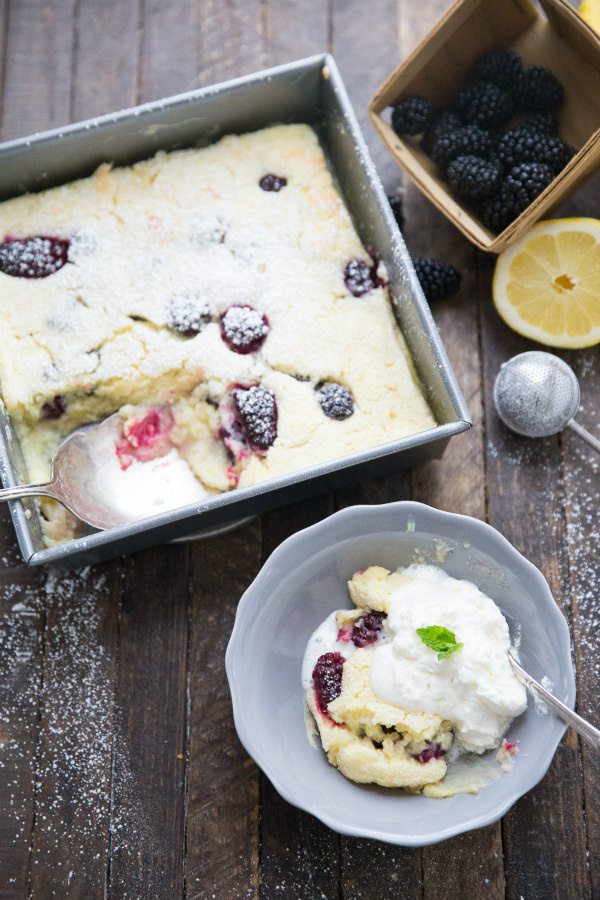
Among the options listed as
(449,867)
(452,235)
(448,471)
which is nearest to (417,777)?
(449,867)

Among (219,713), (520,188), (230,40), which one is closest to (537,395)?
(520,188)

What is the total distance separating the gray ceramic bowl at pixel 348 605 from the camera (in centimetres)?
187

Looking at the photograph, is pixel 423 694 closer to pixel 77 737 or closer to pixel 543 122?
pixel 77 737

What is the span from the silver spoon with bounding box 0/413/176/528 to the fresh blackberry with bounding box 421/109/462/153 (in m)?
1.10

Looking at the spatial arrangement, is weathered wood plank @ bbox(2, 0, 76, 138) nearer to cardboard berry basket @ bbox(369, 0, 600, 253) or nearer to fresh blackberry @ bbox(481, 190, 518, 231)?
cardboard berry basket @ bbox(369, 0, 600, 253)

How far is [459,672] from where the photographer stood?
6.14ft

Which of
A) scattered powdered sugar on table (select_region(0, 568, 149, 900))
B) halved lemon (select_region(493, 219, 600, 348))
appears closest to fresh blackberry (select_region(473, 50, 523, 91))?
halved lemon (select_region(493, 219, 600, 348))

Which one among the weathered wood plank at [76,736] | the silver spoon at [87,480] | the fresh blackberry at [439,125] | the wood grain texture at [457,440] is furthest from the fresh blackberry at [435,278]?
the weathered wood plank at [76,736]

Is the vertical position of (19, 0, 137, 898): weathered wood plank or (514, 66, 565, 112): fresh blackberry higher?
(514, 66, 565, 112): fresh blackberry

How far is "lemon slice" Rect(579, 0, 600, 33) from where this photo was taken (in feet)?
7.35

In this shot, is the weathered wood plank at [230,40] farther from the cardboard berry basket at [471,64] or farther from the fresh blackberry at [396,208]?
the fresh blackberry at [396,208]

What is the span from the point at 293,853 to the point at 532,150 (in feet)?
6.05

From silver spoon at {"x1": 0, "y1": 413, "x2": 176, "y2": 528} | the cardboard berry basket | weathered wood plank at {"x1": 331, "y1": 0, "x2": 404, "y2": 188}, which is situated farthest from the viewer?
weathered wood plank at {"x1": 331, "y1": 0, "x2": 404, "y2": 188}

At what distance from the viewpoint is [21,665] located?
2.23m
